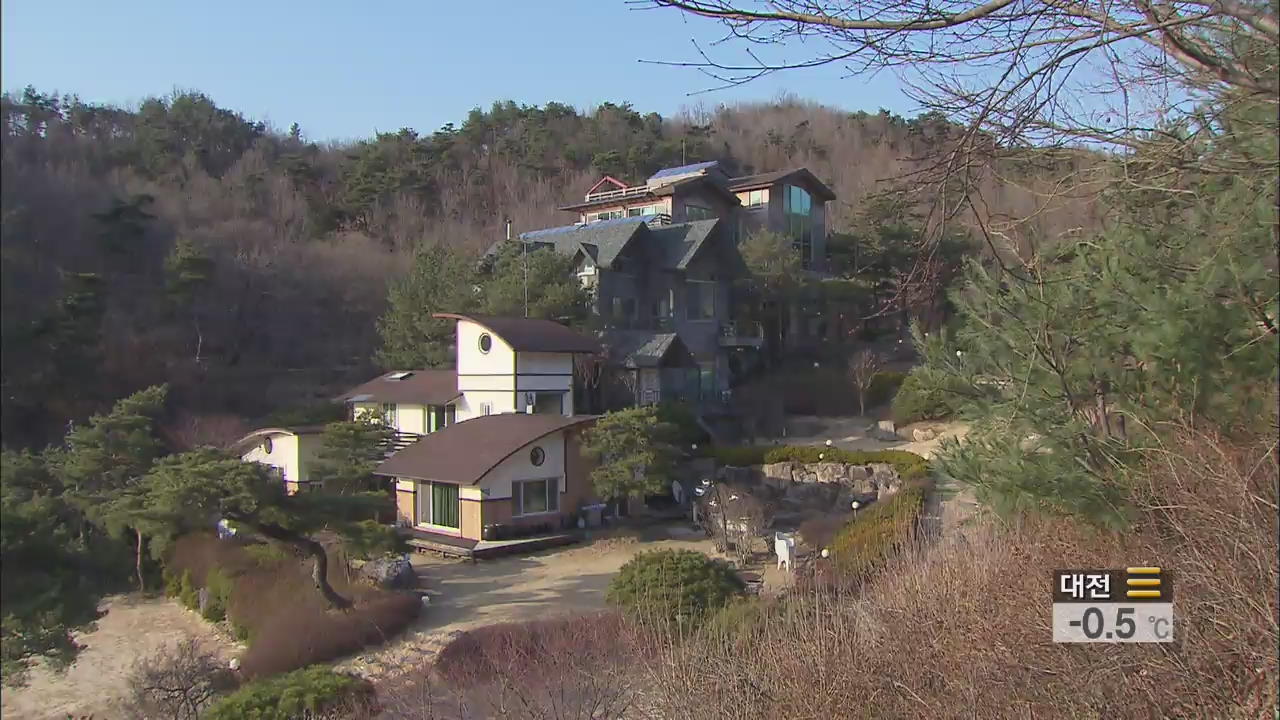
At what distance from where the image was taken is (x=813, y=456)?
1745 cm

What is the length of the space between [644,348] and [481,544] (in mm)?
7284

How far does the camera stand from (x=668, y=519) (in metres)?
17.0

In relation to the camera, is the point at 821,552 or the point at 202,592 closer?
the point at 202,592

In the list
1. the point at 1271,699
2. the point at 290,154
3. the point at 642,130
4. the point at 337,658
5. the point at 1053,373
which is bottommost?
the point at 337,658

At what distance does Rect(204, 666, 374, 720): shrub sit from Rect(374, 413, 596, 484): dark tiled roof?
7.72m

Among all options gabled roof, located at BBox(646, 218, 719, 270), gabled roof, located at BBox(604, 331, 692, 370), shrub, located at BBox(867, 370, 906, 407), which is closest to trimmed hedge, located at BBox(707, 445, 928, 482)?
gabled roof, located at BBox(604, 331, 692, 370)

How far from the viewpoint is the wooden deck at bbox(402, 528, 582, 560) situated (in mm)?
14088

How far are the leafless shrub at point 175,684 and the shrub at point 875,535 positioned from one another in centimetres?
571

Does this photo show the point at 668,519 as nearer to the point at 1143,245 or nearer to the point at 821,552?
the point at 821,552

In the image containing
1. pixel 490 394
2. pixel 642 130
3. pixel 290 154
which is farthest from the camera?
pixel 642 130

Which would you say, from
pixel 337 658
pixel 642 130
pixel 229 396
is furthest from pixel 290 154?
pixel 642 130

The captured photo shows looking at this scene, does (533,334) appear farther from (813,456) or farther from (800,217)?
(800,217)

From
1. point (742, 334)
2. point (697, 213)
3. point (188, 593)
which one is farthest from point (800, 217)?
point (188, 593)

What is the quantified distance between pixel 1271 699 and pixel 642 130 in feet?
119
